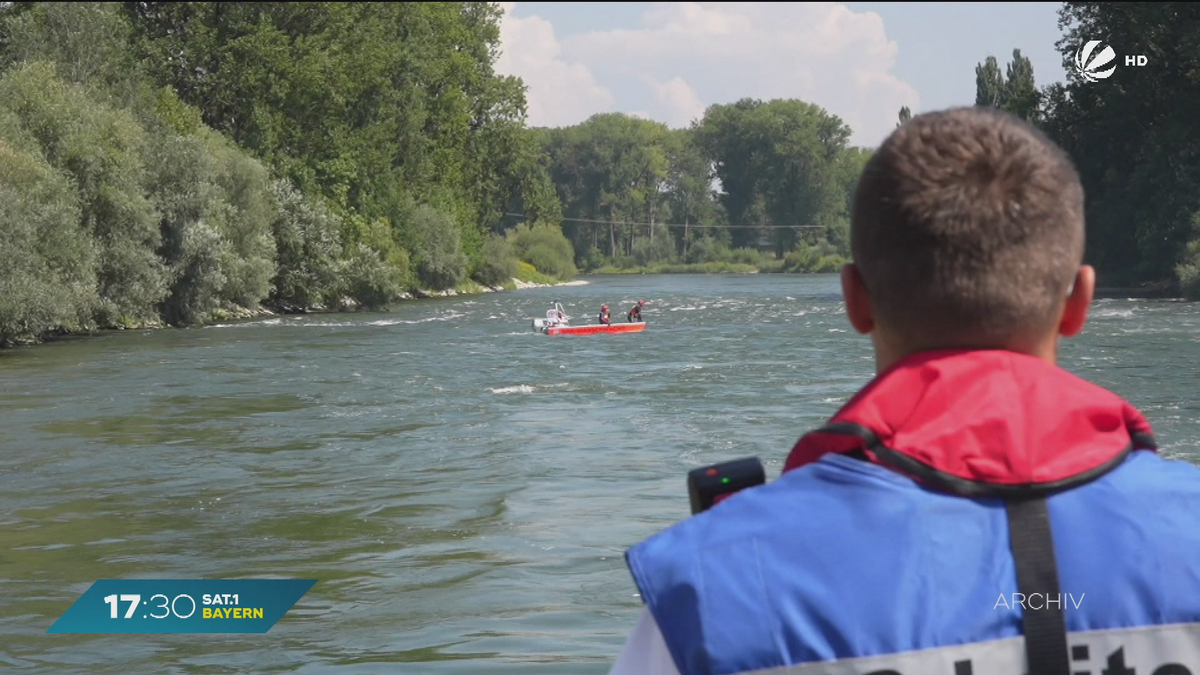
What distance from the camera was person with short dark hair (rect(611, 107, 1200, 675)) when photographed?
162 centimetres

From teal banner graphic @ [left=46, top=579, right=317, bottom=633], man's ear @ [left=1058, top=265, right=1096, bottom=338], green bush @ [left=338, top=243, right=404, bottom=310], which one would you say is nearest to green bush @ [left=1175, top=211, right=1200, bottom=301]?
green bush @ [left=338, top=243, right=404, bottom=310]

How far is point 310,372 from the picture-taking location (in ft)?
86.0

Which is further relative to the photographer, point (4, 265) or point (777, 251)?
point (777, 251)

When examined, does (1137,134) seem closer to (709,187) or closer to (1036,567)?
(1036,567)

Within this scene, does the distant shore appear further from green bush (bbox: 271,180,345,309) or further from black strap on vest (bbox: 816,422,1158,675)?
black strap on vest (bbox: 816,422,1158,675)

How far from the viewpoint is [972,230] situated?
1708mm

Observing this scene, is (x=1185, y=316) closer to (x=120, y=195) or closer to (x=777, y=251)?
(x=120, y=195)

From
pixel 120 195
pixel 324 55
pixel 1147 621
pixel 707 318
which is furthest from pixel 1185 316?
pixel 1147 621

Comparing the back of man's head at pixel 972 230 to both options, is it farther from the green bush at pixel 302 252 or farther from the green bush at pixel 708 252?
the green bush at pixel 708 252

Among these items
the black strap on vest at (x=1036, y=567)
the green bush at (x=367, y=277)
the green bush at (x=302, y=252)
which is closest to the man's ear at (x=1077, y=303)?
the black strap on vest at (x=1036, y=567)

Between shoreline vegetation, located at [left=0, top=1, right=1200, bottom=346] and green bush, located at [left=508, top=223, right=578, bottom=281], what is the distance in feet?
8.18

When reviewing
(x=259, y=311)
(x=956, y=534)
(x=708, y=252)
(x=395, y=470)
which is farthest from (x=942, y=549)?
(x=708, y=252)

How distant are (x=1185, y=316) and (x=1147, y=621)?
1479 inches

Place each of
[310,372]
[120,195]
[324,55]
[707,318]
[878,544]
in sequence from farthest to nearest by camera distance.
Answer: [324,55] < [707,318] < [120,195] < [310,372] < [878,544]
